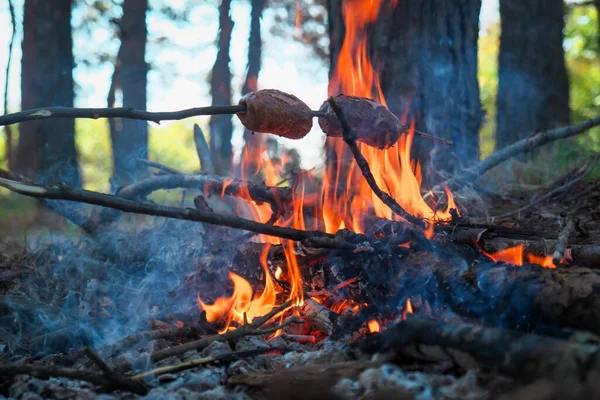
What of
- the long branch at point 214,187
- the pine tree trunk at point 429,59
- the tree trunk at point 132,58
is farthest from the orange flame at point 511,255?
the tree trunk at point 132,58

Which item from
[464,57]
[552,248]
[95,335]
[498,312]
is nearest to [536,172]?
[464,57]

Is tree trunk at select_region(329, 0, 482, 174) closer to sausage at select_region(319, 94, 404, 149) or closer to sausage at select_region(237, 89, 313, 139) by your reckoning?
sausage at select_region(319, 94, 404, 149)

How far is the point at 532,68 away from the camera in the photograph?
862 centimetres

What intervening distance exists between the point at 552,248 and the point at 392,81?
2398mm

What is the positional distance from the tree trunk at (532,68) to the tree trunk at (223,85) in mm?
5823

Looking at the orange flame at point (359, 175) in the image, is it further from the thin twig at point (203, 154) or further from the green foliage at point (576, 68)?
the green foliage at point (576, 68)

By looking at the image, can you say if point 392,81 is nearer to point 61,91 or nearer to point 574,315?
point 574,315

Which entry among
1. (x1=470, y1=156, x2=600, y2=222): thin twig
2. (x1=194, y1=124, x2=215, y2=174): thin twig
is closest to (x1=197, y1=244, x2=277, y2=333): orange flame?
(x1=470, y1=156, x2=600, y2=222): thin twig

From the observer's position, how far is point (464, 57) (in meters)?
4.77

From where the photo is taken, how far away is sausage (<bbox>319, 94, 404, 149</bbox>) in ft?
9.58

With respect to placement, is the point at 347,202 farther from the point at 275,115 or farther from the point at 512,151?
the point at 512,151

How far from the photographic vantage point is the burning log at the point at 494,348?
5.35 feet

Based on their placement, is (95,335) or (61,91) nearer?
(95,335)

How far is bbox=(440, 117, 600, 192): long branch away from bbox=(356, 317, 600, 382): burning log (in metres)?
2.51
